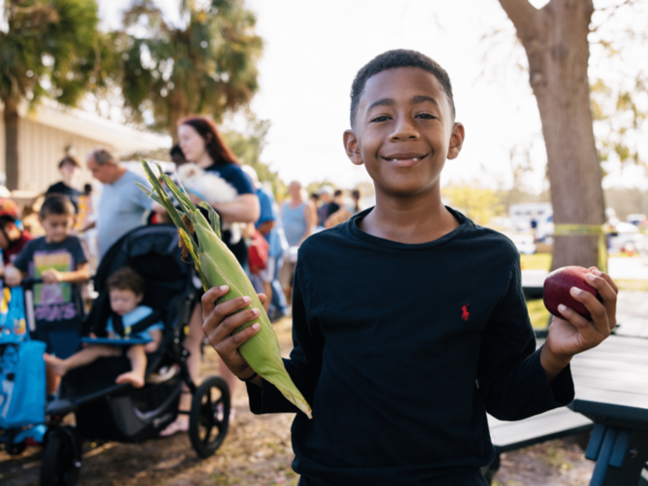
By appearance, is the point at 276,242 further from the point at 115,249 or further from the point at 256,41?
the point at 256,41

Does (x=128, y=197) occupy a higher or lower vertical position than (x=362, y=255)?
higher

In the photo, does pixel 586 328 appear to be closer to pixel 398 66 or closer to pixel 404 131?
pixel 404 131

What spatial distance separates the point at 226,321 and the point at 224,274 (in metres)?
0.10

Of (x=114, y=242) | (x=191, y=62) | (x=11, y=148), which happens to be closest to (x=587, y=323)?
(x=114, y=242)

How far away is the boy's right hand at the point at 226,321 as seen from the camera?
3.60 feet

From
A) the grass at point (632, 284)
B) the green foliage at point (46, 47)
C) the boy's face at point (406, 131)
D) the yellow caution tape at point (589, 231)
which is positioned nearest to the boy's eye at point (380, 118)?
the boy's face at point (406, 131)

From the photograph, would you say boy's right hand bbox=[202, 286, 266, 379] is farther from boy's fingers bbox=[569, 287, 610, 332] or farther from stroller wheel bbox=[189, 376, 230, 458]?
stroller wheel bbox=[189, 376, 230, 458]

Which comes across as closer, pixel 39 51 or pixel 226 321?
pixel 226 321

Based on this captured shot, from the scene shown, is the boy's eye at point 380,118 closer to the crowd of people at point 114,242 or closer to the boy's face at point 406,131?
the boy's face at point 406,131

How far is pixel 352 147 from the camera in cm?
147

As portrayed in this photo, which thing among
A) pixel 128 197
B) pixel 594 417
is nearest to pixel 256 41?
pixel 128 197

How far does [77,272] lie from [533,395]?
3585 mm

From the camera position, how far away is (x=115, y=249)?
367cm

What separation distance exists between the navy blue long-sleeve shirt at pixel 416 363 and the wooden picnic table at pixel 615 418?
2.04 feet
